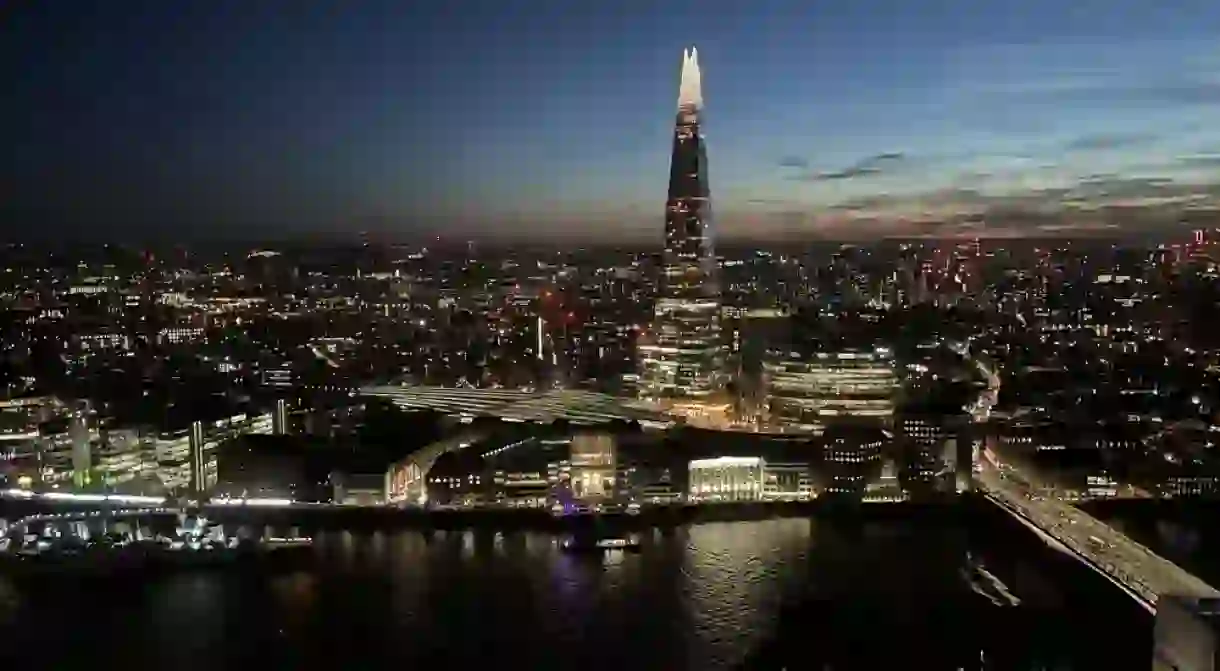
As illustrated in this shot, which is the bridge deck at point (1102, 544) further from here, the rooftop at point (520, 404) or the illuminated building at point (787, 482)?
the rooftop at point (520, 404)

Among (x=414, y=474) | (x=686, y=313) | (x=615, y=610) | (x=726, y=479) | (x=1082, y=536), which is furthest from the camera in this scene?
(x=686, y=313)

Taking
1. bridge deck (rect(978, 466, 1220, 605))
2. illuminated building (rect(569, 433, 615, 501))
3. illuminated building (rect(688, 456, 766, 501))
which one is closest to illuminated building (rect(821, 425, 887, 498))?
illuminated building (rect(688, 456, 766, 501))

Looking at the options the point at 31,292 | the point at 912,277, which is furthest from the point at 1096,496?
the point at 31,292

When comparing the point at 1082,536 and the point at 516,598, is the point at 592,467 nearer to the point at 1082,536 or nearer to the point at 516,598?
the point at 516,598

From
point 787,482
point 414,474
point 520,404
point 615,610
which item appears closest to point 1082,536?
point 787,482

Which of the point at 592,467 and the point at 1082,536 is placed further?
the point at 592,467

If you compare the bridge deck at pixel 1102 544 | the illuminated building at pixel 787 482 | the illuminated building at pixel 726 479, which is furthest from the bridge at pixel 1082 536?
the illuminated building at pixel 726 479
